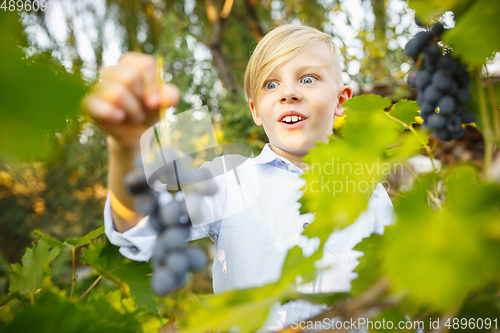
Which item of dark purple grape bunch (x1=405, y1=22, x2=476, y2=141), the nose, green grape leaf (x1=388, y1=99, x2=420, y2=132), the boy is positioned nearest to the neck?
the boy

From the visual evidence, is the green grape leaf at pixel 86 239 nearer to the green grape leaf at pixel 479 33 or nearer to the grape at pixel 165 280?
the grape at pixel 165 280

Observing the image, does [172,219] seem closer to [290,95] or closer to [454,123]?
[454,123]

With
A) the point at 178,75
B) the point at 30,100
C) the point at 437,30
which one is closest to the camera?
the point at 30,100

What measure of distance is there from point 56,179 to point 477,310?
9.90 ft

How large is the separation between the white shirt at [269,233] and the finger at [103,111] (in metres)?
0.31

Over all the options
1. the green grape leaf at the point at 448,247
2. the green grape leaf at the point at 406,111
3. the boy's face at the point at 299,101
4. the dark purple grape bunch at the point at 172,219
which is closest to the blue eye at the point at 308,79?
the boy's face at the point at 299,101

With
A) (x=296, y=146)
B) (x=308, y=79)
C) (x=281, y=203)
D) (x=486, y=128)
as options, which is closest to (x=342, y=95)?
(x=308, y=79)

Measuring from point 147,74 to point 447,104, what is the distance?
1.14 ft

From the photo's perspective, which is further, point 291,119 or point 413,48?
point 291,119

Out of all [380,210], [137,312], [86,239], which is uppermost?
[380,210]

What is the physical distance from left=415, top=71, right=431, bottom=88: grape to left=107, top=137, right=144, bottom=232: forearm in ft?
1.19

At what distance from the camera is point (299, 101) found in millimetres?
740

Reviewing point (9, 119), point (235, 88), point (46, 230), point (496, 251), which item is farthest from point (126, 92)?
point (46, 230)

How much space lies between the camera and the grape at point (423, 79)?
1.26 ft
